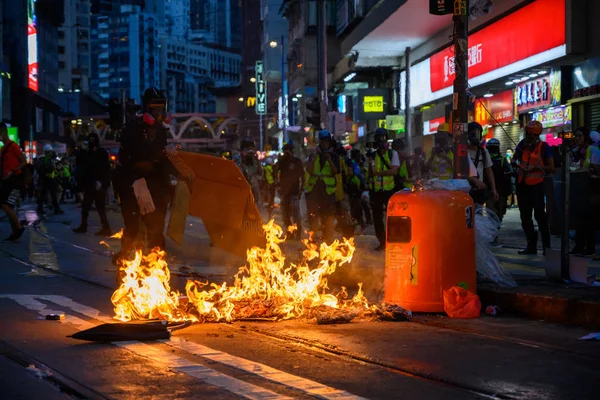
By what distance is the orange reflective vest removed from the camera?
11453 millimetres

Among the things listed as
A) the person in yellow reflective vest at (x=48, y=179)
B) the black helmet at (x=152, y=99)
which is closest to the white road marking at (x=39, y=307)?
the black helmet at (x=152, y=99)

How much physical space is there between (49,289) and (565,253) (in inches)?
197

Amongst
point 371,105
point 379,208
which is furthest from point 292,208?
point 371,105

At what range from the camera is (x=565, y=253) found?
840 cm

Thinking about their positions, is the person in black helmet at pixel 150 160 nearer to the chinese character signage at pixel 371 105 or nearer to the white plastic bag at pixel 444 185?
the white plastic bag at pixel 444 185

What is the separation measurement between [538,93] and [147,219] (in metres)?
16.0

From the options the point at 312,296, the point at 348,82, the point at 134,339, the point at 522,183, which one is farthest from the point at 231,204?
the point at 348,82

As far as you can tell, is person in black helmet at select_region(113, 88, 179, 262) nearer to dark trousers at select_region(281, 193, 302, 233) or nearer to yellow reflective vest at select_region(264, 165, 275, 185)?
dark trousers at select_region(281, 193, 302, 233)

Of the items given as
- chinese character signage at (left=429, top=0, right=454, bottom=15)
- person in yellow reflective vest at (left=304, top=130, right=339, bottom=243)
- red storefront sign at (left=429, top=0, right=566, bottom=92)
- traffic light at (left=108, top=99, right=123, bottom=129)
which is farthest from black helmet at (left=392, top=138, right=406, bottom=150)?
red storefront sign at (left=429, top=0, right=566, bottom=92)

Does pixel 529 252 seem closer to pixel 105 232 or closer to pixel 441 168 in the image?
pixel 441 168

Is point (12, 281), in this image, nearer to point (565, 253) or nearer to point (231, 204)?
point (231, 204)

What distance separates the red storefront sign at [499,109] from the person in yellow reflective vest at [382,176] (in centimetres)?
1136

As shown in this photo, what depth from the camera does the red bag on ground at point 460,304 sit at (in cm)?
755

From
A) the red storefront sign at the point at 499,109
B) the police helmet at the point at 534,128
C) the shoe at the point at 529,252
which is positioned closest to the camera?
the police helmet at the point at 534,128
